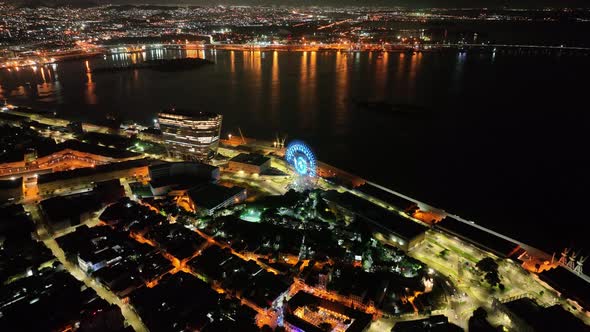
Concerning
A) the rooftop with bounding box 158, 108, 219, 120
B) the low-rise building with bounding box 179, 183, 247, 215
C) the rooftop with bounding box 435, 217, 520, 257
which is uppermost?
the rooftop with bounding box 158, 108, 219, 120

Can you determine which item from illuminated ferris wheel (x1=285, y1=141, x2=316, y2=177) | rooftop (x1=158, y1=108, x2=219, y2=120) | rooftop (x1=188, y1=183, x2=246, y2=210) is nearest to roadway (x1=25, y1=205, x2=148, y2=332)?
rooftop (x1=188, y1=183, x2=246, y2=210)

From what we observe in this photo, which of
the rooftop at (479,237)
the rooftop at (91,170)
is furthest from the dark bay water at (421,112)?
the rooftop at (91,170)

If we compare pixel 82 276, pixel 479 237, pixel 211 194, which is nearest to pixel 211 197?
pixel 211 194

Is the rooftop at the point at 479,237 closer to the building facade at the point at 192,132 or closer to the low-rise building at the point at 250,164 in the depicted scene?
the low-rise building at the point at 250,164

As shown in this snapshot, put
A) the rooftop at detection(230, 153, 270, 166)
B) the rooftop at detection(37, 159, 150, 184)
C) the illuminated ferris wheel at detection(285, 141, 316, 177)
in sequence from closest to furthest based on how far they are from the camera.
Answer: the illuminated ferris wheel at detection(285, 141, 316, 177)
the rooftop at detection(37, 159, 150, 184)
the rooftop at detection(230, 153, 270, 166)

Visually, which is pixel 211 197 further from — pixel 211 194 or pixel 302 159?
pixel 302 159

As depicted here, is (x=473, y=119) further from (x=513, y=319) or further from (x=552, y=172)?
(x=513, y=319)

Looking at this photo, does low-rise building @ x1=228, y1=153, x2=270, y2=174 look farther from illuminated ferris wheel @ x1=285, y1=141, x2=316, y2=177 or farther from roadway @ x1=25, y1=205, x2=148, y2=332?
roadway @ x1=25, y1=205, x2=148, y2=332
